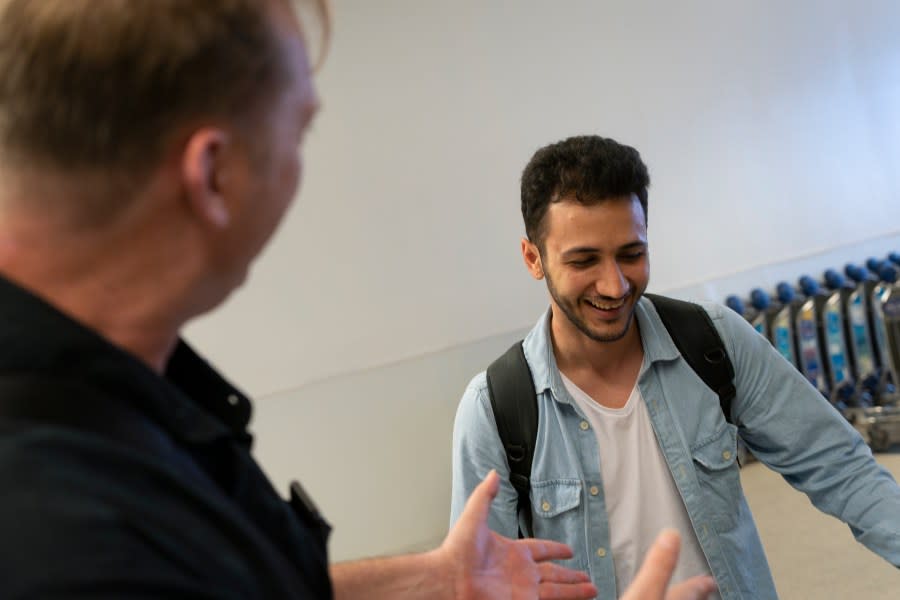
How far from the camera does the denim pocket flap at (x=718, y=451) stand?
1938mm

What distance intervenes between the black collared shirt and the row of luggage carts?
5420 mm

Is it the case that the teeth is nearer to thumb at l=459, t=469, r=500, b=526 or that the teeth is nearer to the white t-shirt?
the white t-shirt

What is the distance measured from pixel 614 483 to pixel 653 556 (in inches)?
37.1

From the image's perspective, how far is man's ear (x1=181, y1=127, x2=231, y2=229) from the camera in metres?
0.76

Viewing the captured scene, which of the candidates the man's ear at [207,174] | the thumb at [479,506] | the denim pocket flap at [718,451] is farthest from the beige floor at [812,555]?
the man's ear at [207,174]

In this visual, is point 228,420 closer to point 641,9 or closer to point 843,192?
point 641,9

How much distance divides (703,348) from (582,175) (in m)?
0.53

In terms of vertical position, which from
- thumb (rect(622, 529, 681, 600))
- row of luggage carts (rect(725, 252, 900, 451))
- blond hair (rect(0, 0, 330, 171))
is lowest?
row of luggage carts (rect(725, 252, 900, 451))

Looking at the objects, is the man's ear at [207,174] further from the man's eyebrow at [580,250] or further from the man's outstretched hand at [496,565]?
the man's eyebrow at [580,250]

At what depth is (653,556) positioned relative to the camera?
102 centimetres

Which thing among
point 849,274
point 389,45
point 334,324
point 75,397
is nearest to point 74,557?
point 75,397

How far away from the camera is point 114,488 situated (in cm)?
63

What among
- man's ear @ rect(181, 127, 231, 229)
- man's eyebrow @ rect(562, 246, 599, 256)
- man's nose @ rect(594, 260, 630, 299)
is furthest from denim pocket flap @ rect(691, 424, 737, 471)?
man's ear @ rect(181, 127, 231, 229)

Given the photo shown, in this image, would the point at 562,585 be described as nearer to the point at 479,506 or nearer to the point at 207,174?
the point at 479,506
